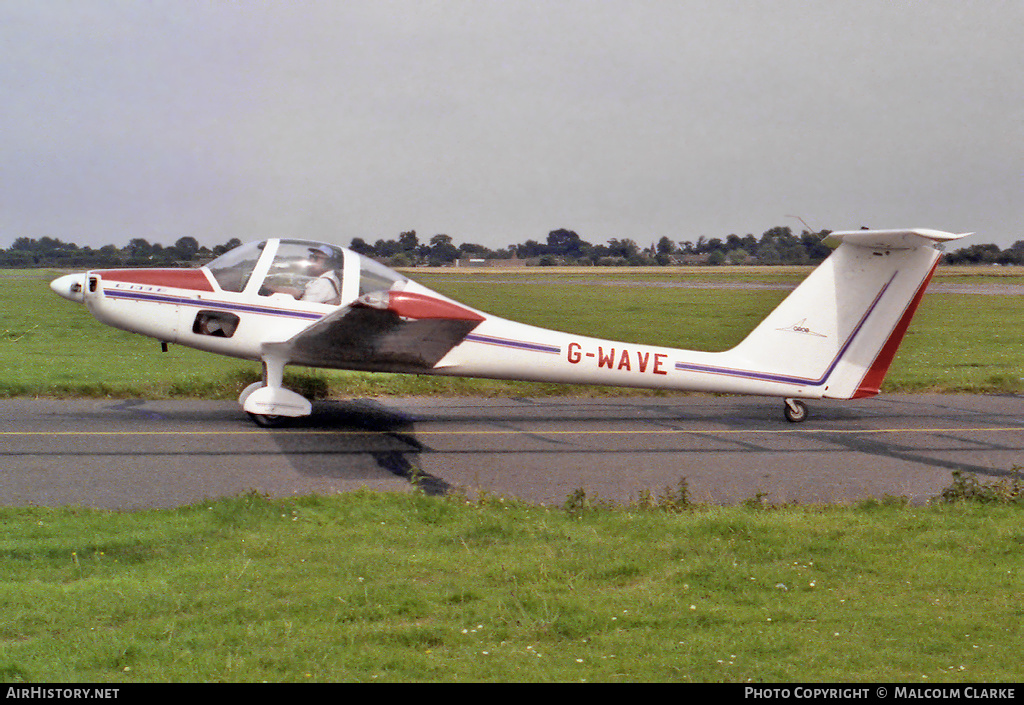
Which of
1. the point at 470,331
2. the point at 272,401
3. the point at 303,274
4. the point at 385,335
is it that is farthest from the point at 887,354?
the point at 272,401

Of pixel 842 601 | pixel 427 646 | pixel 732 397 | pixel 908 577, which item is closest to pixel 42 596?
pixel 427 646

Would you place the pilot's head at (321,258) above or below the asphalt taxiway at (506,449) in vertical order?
above

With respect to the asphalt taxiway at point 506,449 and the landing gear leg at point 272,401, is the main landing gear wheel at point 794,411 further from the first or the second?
the landing gear leg at point 272,401

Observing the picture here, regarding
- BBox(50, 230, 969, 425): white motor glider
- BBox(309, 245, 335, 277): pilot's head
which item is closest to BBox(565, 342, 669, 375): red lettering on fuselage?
BBox(50, 230, 969, 425): white motor glider

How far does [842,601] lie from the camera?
5.63 m

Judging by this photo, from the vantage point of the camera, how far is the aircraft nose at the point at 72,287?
1217 cm

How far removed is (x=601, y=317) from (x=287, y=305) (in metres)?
21.3

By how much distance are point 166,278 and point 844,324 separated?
9.04 meters

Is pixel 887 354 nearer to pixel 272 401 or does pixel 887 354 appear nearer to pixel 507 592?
pixel 272 401

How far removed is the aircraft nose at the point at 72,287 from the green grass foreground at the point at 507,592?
5568 millimetres

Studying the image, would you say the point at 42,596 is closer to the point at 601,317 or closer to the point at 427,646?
the point at 427,646

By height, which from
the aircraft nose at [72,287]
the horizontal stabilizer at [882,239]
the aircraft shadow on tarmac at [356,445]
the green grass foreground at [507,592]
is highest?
the horizontal stabilizer at [882,239]

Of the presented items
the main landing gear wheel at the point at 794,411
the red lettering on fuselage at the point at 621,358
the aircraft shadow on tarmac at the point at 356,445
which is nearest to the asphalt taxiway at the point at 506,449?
the aircraft shadow on tarmac at the point at 356,445

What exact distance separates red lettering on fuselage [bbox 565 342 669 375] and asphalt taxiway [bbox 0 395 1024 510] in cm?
84
